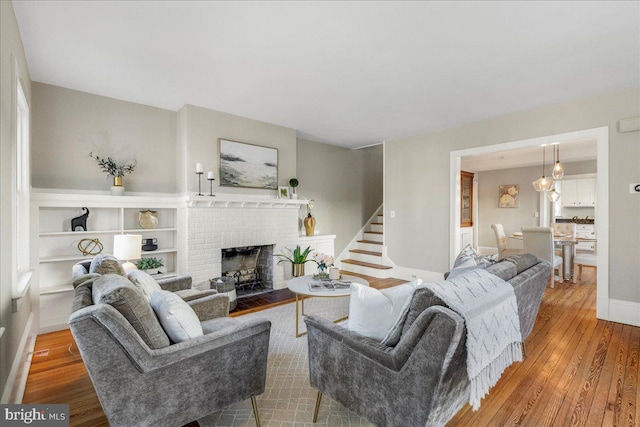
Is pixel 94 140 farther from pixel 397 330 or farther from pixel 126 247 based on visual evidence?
pixel 397 330

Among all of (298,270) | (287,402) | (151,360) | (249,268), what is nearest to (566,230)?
(298,270)

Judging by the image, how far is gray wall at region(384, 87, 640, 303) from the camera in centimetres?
329

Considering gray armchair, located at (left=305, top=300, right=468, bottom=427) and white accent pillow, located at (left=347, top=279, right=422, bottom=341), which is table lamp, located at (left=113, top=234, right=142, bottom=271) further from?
white accent pillow, located at (left=347, top=279, right=422, bottom=341)

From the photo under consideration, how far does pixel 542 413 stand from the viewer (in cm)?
187

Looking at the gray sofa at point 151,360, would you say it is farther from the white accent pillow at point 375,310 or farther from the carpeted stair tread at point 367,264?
the carpeted stair tread at point 367,264

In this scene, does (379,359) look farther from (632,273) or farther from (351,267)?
(351,267)

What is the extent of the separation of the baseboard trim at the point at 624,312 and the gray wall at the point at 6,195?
532 cm

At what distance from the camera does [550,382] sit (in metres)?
2.21

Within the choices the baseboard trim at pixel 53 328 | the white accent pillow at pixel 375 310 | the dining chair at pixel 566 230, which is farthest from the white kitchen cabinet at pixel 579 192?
the baseboard trim at pixel 53 328

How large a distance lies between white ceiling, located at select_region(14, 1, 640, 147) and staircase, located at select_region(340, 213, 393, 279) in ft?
9.66

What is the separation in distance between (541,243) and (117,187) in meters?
5.99

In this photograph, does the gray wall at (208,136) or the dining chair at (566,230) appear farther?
the dining chair at (566,230)

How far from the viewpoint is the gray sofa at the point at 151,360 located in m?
1.27

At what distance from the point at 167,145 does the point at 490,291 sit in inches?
161
